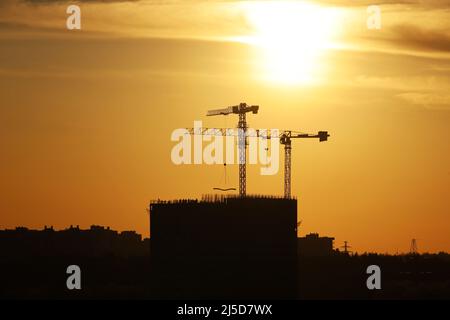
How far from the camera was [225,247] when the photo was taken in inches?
6526

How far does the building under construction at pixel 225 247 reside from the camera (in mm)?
162062

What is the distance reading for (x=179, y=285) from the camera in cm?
16325

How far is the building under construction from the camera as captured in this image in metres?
162
